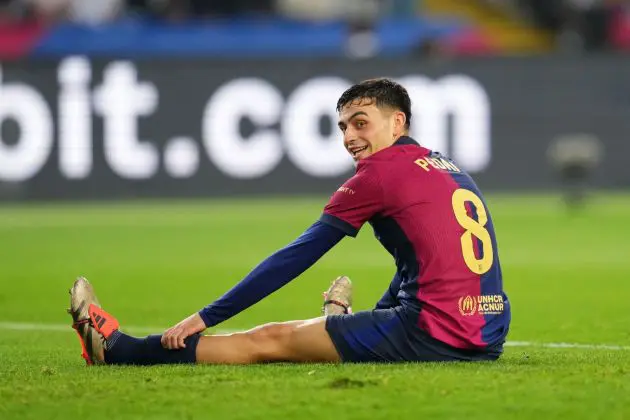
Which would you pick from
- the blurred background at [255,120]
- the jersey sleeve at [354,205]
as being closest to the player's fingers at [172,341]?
the jersey sleeve at [354,205]

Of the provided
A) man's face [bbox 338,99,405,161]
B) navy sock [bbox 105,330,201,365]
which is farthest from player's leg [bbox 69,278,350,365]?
man's face [bbox 338,99,405,161]

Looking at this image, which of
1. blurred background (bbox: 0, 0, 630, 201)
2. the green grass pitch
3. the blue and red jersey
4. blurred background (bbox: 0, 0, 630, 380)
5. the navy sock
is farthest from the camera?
blurred background (bbox: 0, 0, 630, 201)

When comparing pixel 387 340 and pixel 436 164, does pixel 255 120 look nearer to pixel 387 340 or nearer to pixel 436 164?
pixel 436 164

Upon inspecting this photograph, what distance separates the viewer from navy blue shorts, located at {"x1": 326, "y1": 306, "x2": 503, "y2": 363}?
6246mm

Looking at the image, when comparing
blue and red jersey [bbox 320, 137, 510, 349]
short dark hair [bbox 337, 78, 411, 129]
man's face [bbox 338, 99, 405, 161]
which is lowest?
blue and red jersey [bbox 320, 137, 510, 349]

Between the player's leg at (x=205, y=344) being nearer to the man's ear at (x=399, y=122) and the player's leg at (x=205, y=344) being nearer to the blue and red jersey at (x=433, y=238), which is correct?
the blue and red jersey at (x=433, y=238)

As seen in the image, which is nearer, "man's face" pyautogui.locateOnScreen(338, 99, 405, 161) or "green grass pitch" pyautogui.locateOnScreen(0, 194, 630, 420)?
"green grass pitch" pyautogui.locateOnScreen(0, 194, 630, 420)

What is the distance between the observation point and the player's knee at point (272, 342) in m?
6.40

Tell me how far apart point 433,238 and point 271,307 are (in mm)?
4144

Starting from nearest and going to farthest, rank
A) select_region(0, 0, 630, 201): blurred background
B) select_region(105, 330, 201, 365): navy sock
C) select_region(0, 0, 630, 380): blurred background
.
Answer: select_region(105, 330, 201, 365): navy sock
select_region(0, 0, 630, 380): blurred background
select_region(0, 0, 630, 201): blurred background

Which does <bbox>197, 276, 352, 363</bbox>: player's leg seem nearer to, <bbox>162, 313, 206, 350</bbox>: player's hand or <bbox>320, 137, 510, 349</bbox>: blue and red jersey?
<bbox>162, 313, 206, 350</bbox>: player's hand

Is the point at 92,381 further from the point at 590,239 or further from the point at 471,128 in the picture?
the point at 471,128

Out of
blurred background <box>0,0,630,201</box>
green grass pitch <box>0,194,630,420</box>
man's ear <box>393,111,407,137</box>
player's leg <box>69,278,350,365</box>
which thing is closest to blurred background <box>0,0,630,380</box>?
blurred background <box>0,0,630,201</box>

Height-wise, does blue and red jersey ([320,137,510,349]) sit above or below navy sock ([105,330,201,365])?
above
